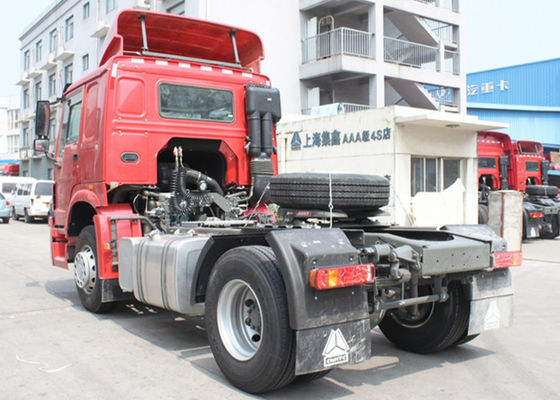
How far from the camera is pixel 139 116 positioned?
6.54 m

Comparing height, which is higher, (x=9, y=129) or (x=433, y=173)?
(x=9, y=129)

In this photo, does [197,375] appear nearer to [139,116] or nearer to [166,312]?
[166,312]

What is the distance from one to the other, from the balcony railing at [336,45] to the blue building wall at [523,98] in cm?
1123

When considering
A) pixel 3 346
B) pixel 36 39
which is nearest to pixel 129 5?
pixel 36 39

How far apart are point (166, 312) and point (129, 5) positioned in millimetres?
26362

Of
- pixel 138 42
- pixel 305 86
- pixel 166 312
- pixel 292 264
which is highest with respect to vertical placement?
pixel 305 86

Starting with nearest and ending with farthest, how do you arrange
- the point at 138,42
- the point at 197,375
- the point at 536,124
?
the point at 197,375 < the point at 138,42 < the point at 536,124

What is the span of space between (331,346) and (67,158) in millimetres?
5050

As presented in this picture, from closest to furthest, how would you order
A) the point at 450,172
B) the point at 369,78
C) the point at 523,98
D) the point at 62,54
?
1. the point at 450,172
2. the point at 369,78
3. the point at 62,54
4. the point at 523,98

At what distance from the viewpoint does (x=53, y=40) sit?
136 feet

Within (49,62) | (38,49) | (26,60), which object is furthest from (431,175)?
(26,60)

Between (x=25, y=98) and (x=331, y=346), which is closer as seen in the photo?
(x=331, y=346)

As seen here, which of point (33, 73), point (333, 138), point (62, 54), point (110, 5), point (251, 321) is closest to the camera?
point (251, 321)

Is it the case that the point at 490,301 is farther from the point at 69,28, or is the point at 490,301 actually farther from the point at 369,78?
the point at 69,28
